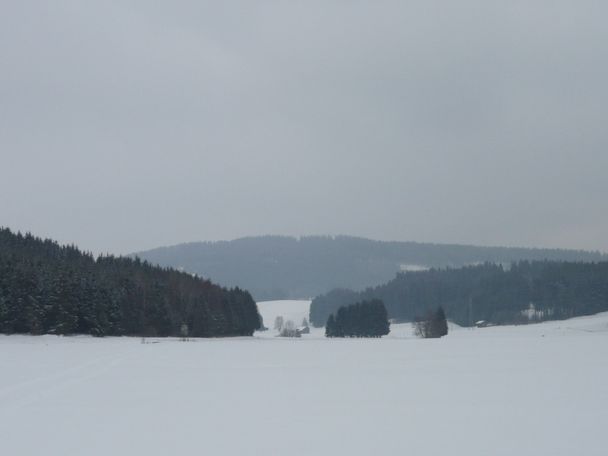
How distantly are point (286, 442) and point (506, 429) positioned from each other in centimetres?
505

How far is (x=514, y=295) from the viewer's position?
16288 cm

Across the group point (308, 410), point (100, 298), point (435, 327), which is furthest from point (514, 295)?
point (308, 410)

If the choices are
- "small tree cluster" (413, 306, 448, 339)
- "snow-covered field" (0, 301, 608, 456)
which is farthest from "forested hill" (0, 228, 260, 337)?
"snow-covered field" (0, 301, 608, 456)

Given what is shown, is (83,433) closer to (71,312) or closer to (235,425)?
(235,425)

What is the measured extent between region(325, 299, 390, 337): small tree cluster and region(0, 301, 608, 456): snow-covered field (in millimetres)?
90966

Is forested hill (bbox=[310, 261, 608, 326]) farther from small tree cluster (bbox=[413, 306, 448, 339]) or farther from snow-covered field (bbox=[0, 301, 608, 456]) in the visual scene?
snow-covered field (bbox=[0, 301, 608, 456])

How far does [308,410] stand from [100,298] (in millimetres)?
60284

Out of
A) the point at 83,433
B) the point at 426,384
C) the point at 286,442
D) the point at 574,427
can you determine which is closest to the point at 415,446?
the point at 286,442

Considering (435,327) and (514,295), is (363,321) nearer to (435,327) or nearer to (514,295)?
(435,327)

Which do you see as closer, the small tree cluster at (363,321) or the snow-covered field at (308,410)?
the snow-covered field at (308,410)

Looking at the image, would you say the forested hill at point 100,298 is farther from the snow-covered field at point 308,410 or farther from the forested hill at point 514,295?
the forested hill at point 514,295

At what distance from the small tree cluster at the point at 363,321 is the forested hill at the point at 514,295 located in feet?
103

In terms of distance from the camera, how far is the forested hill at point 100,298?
68688 mm

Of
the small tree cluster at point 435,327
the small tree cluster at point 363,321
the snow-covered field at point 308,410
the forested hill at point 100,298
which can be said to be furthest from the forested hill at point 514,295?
the snow-covered field at point 308,410
